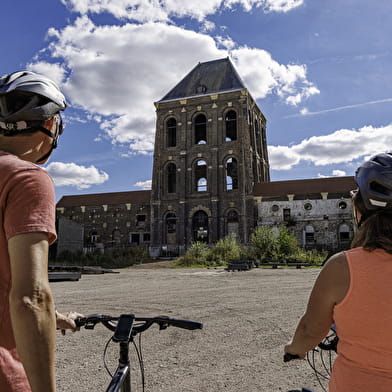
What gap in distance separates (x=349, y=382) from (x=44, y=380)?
43.7 inches

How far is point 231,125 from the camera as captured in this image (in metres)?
39.5

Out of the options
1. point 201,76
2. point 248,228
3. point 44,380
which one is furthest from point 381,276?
point 201,76

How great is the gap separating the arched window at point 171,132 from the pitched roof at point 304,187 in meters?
10.1

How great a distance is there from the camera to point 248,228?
3428 centimetres

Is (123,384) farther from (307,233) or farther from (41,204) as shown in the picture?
(307,233)

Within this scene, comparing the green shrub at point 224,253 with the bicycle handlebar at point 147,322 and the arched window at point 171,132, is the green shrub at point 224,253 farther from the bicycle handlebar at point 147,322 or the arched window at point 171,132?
the bicycle handlebar at point 147,322

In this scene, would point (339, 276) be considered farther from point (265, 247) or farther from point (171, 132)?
point (171, 132)

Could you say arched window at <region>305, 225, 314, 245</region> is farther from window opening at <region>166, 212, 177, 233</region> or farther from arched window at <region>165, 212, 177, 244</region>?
window opening at <region>166, 212, 177, 233</region>

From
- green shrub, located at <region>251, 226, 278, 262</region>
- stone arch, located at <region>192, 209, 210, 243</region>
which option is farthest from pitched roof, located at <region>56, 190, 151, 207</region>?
green shrub, located at <region>251, 226, 278, 262</region>

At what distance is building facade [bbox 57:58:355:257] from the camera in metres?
34.5

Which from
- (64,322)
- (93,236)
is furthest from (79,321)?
(93,236)

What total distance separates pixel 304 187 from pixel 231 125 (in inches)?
399

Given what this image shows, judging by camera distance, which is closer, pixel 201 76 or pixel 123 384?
pixel 123 384

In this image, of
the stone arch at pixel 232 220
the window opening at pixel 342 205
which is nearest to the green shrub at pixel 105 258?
the stone arch at pixel 232 220
